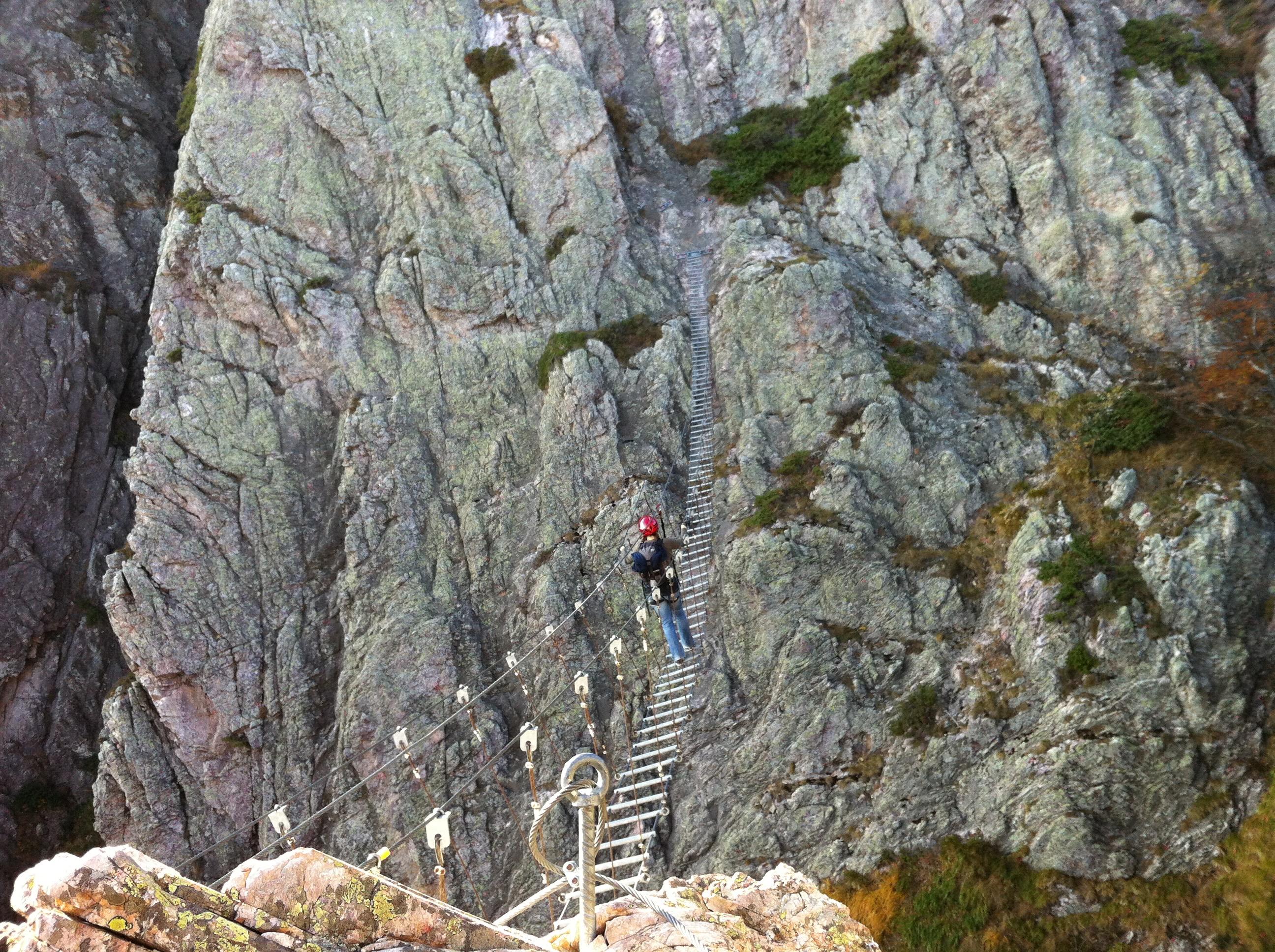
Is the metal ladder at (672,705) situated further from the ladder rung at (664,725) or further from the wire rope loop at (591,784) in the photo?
the wire rope loop at (591,784)

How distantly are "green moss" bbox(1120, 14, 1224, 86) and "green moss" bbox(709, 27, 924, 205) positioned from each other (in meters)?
6.41

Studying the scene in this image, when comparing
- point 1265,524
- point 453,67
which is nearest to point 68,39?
point 453,67

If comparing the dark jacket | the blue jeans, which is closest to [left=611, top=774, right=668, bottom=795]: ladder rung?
the blue jeans

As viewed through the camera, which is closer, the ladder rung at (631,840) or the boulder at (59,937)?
the boulder at (59,937)

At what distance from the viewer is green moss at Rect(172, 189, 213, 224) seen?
2601 centimetres

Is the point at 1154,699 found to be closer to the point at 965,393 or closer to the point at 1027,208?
the point at 965,393

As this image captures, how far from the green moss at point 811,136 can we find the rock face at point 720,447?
685mm

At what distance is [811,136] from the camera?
28.9 m

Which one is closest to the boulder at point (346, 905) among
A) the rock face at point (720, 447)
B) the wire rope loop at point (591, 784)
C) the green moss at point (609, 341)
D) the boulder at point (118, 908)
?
the boulder at point (118, 908)

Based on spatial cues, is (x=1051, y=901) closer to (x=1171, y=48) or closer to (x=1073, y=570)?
(x=1073, y=570)

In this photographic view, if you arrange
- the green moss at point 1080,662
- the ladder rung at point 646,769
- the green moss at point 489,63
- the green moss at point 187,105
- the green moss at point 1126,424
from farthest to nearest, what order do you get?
the green moss at point 187,105 → the green moss at point 489,63 → the green moss at point 1126,424 → the ladder rung at point 646,769 → the green moss at point 1080,662

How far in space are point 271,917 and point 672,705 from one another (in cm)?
1265

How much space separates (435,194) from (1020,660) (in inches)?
882

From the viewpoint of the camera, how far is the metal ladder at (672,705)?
14.7 metres
